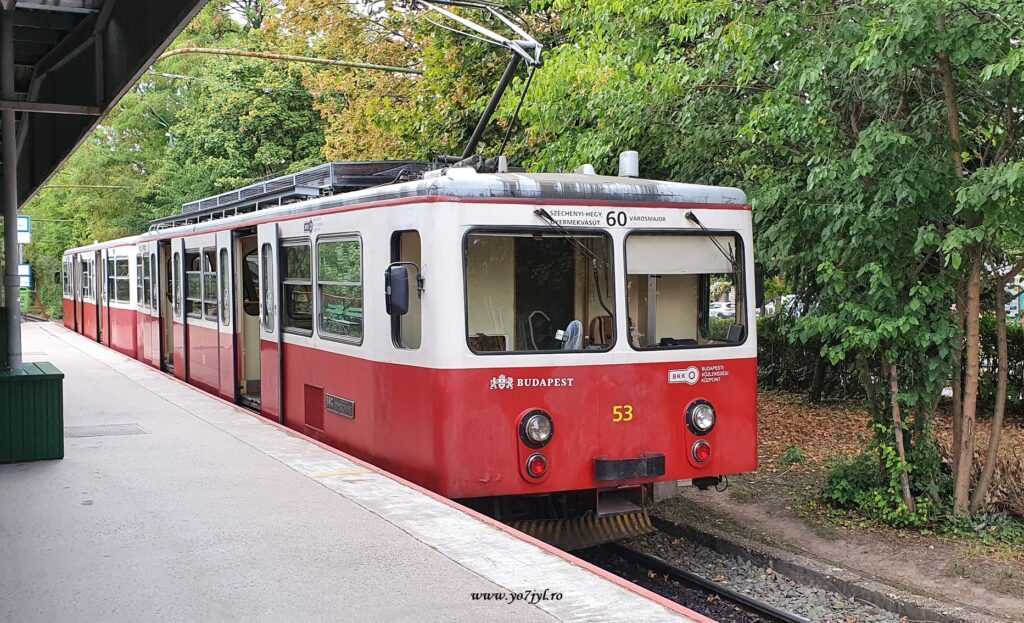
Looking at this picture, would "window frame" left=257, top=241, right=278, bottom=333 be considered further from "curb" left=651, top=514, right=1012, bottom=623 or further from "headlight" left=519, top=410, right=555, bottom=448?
"curb" left=651, top=514, right=1012, bottom=623

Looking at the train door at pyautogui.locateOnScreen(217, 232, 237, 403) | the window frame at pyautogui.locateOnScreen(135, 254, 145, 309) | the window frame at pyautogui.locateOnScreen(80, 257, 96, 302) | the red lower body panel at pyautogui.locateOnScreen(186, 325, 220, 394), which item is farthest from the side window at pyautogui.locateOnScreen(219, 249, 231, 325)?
the window frame at pyautogui.locateOnScreen(80, 257, 96, 302)

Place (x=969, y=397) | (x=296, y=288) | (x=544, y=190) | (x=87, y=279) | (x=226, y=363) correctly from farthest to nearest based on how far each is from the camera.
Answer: (x=87, y=279) → (x=226, y=363) → (x=296, y=288) → (x=969, y=397) → (x=544, y=190)

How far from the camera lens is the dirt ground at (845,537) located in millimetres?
7879

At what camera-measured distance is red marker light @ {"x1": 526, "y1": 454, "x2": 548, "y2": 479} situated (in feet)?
24.6

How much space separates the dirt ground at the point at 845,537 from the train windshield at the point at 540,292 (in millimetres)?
2852

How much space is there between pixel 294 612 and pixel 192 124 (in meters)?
29.0

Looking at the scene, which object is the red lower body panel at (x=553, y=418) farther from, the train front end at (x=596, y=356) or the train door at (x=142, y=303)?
the train door at (x=142, y=303)

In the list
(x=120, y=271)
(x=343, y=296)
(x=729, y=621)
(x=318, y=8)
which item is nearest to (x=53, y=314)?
(x=120, y=271)

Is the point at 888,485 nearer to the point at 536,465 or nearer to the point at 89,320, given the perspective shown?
the point at 536,465

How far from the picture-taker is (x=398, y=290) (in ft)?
23.9

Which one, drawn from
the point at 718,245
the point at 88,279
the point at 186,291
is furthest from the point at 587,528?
the point at 88,279

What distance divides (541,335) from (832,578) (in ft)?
9.50

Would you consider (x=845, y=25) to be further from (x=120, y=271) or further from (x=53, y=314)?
(x=53, y=314)

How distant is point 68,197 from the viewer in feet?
143
